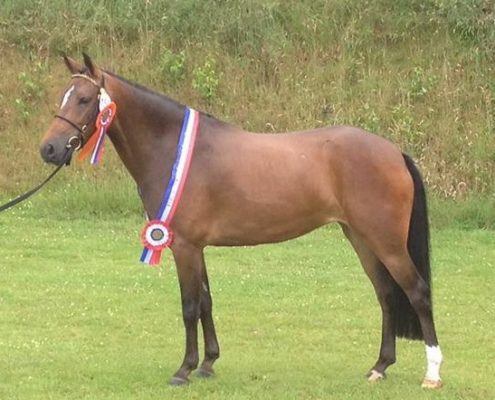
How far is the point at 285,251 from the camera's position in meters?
13.0

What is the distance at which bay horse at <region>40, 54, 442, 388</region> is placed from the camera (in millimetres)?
7137

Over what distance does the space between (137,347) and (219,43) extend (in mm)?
10467

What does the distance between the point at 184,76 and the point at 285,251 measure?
575 cm

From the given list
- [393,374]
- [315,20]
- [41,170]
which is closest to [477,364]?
[393,374]

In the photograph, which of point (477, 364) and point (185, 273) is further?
point (477, 364)

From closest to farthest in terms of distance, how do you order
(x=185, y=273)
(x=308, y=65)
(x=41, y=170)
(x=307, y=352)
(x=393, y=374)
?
(x=185, y=273) → (x=393, y=374) → (x=307, y=352) → (x=41, y=170) → (x=308, y=65)

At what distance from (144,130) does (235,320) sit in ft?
9.23

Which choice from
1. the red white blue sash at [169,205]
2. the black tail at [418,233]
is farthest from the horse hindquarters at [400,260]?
the red white blue sash at [169,205]

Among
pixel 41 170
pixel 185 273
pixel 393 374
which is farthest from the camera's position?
pixel 41 170

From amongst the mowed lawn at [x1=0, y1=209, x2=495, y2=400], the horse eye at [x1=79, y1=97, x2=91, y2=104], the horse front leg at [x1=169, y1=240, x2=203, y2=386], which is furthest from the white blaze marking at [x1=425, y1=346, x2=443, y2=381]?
the horse eye at [x1=79, y1=97, x2=91, y2=104]

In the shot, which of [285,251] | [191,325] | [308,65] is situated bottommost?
[285,251]

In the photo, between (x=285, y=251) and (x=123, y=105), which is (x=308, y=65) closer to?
(x=285, y=251)

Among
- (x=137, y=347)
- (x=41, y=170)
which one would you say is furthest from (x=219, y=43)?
(x=137, y=347)

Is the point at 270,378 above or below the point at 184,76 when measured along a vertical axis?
below
